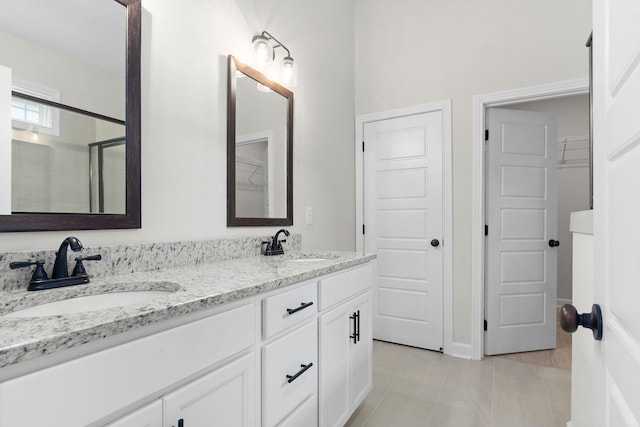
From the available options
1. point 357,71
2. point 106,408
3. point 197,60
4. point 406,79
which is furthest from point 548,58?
point 106,408

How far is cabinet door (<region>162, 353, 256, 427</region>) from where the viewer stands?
2.63ft

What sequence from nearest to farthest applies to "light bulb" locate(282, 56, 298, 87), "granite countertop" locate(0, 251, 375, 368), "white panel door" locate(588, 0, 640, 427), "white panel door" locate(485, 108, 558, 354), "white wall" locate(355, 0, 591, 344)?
"white panel door" locate(588, 0, 640, 427), "granite countertop" locate(0, 251, 375, 368), "light bulb" locate(282, 56, 298, 87), "white wall" locate(355, 0, 591, 344), "white panel door" locate(485, 108, 558, 354)

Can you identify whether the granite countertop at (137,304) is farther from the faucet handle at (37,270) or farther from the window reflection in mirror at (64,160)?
the window reflection in mirror at (64,160)

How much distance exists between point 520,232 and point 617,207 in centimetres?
256

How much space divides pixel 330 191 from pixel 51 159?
1938mm

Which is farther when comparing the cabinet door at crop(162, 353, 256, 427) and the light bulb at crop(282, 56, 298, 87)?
the light bulb at crop(282, 56, 298, 87)

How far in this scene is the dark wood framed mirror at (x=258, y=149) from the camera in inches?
71.1

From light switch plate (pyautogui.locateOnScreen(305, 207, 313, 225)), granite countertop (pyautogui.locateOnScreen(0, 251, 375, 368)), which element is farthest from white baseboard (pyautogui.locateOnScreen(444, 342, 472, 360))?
granite countertop (pyautogui.locateOnScreen(0, 251, 375, 368))

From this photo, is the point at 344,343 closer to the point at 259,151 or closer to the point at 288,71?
the point at 259,151

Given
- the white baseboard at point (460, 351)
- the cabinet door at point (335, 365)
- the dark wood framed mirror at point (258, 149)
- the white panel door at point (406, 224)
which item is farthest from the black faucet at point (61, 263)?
the white baseboard at point (460, 351)

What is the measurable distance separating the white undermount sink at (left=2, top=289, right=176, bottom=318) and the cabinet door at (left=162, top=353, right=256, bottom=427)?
272 mm

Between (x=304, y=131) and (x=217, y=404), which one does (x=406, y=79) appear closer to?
(x=304, y=131)

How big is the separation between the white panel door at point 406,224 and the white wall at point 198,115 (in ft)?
2.36

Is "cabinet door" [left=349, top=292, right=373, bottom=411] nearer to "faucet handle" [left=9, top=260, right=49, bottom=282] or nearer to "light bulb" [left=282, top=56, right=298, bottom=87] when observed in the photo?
"faucet handle" [left=9, top=260, right=49, bottom=282]
